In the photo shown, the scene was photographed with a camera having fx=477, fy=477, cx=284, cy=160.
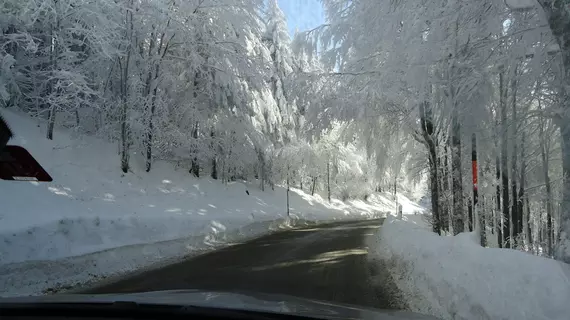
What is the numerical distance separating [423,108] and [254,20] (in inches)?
532

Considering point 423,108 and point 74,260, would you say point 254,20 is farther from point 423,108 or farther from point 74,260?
point 74,260

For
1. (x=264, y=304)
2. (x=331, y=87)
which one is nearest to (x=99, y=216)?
(x=331, y=87)

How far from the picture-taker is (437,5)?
7086mm

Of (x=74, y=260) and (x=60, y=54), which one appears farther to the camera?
(x=60, y=54)

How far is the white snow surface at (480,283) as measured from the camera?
15.8 ft

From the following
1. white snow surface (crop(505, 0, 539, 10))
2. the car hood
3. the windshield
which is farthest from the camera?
the windshield

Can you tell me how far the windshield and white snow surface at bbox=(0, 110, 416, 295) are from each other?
0.26 feet

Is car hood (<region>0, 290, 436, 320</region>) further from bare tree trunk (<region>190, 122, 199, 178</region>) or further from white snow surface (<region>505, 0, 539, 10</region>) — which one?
bare tree trunk (<region>190, 122, 199, 178</region>)

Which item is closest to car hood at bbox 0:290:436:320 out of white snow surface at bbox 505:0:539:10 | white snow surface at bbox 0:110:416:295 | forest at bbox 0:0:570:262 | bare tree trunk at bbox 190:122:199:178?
forest at bbox 0:0:570:262

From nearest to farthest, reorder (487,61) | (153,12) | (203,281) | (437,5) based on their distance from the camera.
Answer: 1. (437,5)
2. (487,61)
3. (203,281)
4. (153,12)

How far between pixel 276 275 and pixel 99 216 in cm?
599

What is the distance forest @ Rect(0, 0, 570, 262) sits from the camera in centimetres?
736

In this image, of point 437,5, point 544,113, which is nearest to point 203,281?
point 437,5

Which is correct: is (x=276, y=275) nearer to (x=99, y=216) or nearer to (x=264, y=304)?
(x=264, y=304)
